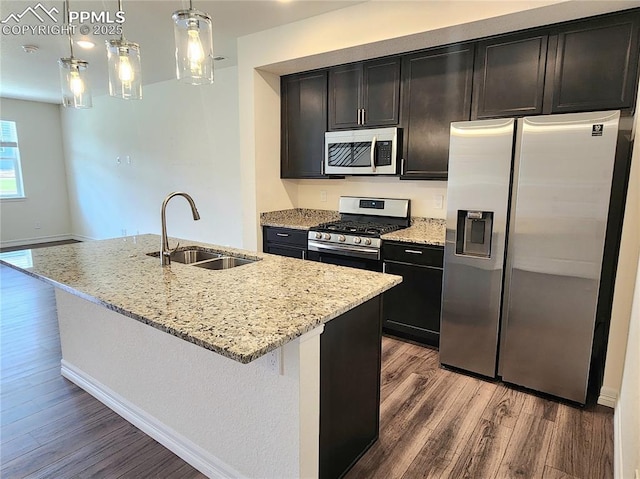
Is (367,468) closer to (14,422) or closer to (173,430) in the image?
(173,430)

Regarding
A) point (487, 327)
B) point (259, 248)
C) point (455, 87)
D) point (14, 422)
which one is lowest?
point (14, 422)

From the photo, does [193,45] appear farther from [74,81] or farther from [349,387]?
[349,387]

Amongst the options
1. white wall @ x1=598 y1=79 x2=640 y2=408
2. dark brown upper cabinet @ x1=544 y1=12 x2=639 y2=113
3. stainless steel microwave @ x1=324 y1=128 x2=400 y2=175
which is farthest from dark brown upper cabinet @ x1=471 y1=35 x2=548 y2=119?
stainless steel microwave @ x1=324 y1=128 x2=400 y2=175

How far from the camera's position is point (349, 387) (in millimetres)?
1723

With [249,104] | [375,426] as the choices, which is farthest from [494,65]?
[375,426]

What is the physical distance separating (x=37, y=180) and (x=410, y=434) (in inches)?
315

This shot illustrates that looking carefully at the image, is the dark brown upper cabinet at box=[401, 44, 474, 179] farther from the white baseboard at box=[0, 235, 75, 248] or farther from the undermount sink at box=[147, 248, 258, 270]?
the white baseboard at box=[0, 235, 75, 248]

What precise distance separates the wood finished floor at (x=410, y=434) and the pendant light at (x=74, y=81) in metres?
1.82

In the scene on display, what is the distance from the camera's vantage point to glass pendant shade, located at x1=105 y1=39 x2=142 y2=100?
80.0 inches

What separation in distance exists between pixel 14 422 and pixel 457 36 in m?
3.71

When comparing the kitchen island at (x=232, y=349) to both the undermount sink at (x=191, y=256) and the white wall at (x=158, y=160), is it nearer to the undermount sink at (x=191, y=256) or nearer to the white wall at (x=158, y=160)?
the undermount sink at (x=191, y=256)

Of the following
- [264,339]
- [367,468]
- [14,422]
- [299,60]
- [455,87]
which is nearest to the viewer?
[264,339]

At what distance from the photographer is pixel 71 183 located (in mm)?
7488

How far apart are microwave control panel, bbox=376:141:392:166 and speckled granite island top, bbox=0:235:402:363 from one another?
154 centimetres
